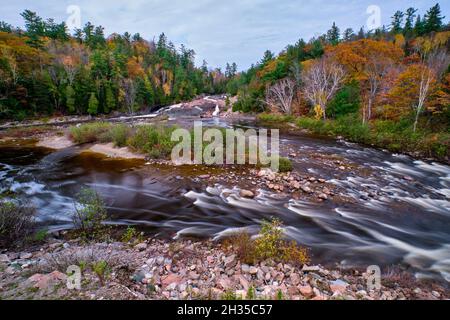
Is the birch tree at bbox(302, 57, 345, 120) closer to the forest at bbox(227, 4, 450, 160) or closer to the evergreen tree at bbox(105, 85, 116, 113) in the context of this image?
the forest at bbox(227, 4, 450, 160)

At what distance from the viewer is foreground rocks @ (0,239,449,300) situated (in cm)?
346

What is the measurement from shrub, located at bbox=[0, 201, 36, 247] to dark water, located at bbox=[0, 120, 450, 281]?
87 cm

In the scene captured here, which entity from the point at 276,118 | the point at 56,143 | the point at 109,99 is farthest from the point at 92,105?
the point at 276,118

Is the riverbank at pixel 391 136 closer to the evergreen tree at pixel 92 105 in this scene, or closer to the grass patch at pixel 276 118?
the grass patch at pixel 276 118

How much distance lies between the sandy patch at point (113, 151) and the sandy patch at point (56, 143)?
10.6 feet

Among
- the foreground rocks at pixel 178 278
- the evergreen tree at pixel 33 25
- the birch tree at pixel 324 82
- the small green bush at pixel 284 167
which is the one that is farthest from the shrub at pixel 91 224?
the evergreen tree at pixel 33 25

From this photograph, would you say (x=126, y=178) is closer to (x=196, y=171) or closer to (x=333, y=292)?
(x=196, y=171)

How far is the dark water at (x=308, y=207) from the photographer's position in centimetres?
561

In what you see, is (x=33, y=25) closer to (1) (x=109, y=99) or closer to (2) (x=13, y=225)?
(1) (x=109, y=99)

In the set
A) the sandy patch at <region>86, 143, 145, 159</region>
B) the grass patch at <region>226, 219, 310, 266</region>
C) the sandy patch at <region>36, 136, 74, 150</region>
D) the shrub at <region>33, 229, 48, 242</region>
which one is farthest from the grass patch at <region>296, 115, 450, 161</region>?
the sandy patch at <region>36, 136, 74, 150</region>

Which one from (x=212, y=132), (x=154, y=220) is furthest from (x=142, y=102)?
(x=154, y=220)

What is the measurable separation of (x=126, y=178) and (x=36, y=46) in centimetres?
5381

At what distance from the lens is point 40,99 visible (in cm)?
3528

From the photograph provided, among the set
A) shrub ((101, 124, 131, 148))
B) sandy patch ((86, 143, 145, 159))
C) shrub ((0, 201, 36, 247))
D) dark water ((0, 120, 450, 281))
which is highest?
shrub ((101, 124, 131, 148))
